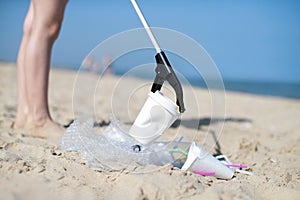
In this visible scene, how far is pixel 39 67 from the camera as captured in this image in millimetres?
1806

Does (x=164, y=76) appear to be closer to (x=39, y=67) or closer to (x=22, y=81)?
(x=39, y=67)

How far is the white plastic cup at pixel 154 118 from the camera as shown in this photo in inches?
49.5

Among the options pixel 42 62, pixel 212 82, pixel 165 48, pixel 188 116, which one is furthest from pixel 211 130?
pixel 42 62

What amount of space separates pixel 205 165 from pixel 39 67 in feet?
3.55

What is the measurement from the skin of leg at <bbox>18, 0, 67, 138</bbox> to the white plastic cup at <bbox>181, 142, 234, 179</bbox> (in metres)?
0.79

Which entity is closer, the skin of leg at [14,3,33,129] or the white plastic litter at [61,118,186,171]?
the white plastic litter at [61,118,186,171]

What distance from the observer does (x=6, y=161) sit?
1188 mm

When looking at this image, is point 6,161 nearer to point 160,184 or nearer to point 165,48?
point 160,184

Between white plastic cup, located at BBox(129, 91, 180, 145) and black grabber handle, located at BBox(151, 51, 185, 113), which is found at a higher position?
black grabber handle, located at BBox(151, 51, 185, 113)

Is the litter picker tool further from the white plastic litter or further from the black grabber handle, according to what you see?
the white plastic litter

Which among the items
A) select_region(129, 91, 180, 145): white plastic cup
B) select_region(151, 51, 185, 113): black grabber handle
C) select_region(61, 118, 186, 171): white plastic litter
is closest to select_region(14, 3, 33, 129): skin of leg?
select_region(61, 118, 186, 171): white plastic litter

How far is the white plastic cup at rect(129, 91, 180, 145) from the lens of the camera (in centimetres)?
126

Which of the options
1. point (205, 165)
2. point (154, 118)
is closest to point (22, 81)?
point (154, 118)

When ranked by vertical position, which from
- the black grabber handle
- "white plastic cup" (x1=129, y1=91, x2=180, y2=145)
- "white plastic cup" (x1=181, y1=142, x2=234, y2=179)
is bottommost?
"white plastic cup" (x1=181, y1=142, x2=234, y2=179)
